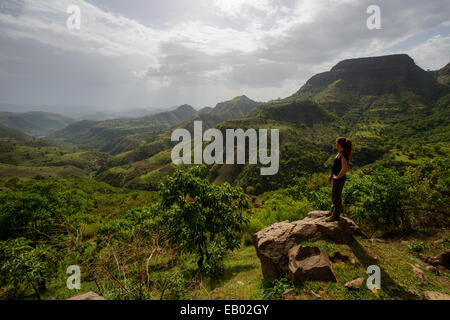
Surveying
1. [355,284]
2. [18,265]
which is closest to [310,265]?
[355,284]

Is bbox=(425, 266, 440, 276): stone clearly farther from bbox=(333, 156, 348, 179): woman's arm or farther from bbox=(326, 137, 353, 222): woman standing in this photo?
bbox=(333, 156, 348, 179): woman's arm

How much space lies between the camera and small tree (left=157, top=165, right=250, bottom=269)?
947 centimetres

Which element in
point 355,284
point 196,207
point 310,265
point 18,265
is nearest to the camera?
point 355,284

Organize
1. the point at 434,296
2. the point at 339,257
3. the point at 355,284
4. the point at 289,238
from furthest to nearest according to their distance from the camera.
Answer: the point at 289,238, the point at 339,257, the point at 355,284, the point at 434,296

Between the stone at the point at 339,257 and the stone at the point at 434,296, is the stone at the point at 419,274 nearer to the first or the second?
the stone at the point at 434,296

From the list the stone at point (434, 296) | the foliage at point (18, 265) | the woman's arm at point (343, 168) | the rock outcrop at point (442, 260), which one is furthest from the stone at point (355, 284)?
the foliage at point (18, 265)

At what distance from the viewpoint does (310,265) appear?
6645 millimetres

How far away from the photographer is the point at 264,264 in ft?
27.0

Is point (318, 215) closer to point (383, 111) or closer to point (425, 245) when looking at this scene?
point (425, 245)

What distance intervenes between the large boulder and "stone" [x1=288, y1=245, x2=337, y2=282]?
0.66 m

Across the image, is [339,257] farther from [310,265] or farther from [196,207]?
[196,207]

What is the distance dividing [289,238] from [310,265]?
5.45 feet

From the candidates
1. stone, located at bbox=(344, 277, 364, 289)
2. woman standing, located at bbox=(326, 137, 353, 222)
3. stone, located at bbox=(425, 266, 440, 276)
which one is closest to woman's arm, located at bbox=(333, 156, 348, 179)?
woman standing, located at bbox=(326, 137, 353, 222)

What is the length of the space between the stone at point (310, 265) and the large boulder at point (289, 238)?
0.66 m
